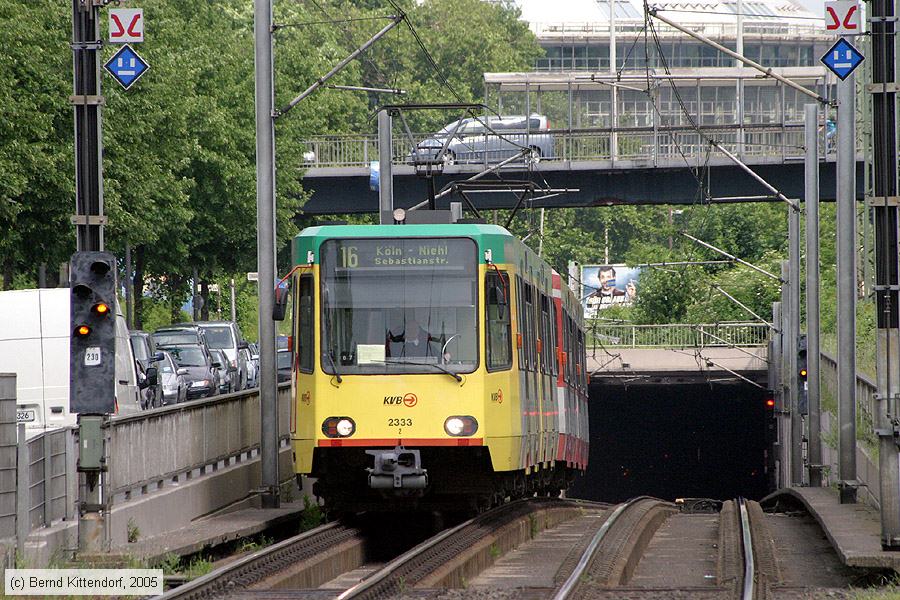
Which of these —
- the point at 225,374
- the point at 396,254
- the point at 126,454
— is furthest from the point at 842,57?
the point at 225,374

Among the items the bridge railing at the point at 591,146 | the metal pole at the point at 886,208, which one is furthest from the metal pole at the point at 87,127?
the bridge railing at the point at 591,146

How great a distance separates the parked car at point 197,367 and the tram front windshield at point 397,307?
832 inches

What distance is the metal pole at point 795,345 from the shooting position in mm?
37750

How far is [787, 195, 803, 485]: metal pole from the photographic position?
3775cm

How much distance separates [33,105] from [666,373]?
118 feet

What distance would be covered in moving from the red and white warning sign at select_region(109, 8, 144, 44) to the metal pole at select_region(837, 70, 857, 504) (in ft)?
29.1

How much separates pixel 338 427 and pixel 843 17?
23.2 feet

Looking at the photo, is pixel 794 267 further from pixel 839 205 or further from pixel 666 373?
pixel 666 373

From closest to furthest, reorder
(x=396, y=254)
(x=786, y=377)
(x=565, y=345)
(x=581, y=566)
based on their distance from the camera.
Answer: (x=581, y=566) → (x=396, y=254) → (x=565, y=345) → (x=786, y=377)

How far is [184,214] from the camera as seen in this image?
4219cm

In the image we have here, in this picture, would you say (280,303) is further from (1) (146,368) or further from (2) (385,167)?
(1) (146,368)

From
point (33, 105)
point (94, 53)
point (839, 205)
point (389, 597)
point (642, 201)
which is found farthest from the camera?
point (642, 201)

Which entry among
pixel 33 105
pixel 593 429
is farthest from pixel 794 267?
pixel 593 429

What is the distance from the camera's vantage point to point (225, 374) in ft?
140
